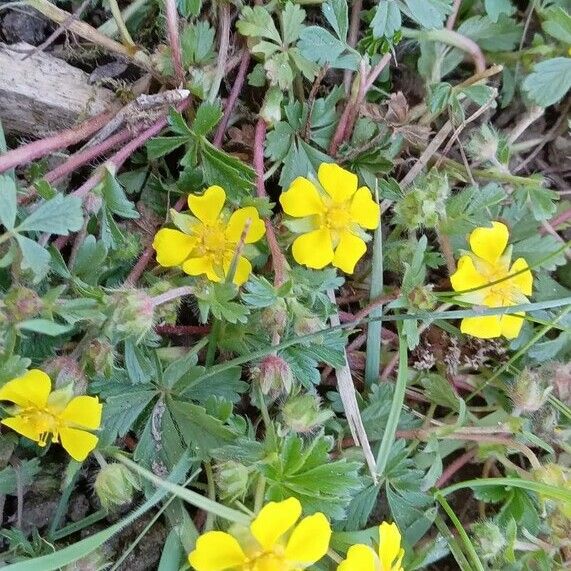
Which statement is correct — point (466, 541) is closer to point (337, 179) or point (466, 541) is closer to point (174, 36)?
point (337, 179)

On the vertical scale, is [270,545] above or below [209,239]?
below

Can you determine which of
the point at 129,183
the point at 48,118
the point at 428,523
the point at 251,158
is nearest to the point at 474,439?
the point at 428,523

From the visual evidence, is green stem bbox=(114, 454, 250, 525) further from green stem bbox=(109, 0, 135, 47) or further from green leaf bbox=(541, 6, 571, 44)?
green leaf bbox=(541, 6, 571, 44)

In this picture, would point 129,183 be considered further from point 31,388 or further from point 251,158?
point 31,388

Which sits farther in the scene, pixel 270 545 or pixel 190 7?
pixel 190 7

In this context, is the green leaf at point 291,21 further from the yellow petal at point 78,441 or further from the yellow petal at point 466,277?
the yellow petal at point 78,441

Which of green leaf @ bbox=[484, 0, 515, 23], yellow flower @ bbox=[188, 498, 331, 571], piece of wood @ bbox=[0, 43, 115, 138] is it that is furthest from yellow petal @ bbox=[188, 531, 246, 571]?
green leaf @ bbox=[484, 0, 515, 23]

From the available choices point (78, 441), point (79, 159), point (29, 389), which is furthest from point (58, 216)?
point (78, 441)
